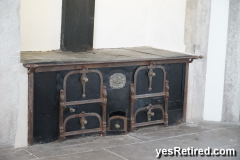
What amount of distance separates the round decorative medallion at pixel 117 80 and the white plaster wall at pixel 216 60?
49.0 inches

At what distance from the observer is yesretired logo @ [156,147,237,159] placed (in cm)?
445

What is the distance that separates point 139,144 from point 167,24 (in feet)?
5.91

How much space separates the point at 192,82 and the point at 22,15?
87.2 inches

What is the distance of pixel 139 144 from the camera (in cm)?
469

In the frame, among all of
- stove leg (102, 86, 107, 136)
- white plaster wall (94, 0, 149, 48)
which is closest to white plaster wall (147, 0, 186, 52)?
white plaster wall (94, 0, 149, 48)

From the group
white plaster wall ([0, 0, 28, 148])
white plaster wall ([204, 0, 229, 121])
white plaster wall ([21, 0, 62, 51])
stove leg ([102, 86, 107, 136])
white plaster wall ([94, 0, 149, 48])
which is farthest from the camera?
white plaster wall ([94, 0, 149, 48])

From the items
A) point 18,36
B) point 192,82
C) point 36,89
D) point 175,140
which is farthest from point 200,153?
point 18,36

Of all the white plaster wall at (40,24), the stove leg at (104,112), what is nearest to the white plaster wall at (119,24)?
the white plaster wall at (40,24)

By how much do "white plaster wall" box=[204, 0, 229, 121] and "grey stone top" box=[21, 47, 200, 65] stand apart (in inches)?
12.1

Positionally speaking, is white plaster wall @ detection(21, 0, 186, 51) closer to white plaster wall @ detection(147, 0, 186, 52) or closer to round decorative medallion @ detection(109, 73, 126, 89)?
white plaster wall @ detection(147, 0, 186, 52)

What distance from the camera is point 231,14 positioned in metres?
5.44

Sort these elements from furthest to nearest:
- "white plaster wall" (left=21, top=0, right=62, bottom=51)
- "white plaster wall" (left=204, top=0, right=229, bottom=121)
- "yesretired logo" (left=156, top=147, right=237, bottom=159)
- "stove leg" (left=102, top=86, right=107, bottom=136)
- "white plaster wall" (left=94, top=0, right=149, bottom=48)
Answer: "white plaster wall" (left=94, top=0, right=149, bottom=48) < "white plaster wall" (left=204, top=0, right=229, bottom=121) < "white plaster wall" (left=21, top=0, right=62, bottom=51) < "stove leg" (left=102, top=86, right=107, bottom=136) < "yesretired logo" (left=156, top=147, right=237, bottom=159)

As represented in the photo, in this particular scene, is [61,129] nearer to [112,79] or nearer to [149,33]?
[112,79]

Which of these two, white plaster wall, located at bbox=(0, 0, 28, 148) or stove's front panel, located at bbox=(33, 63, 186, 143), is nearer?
white plaster wall, located at bbox=(0, 0, 28, 148)
